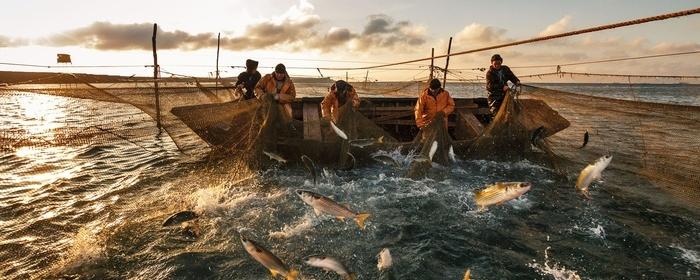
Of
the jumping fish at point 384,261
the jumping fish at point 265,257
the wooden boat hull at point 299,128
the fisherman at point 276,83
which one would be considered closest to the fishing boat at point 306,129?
the wooden boat hull at point 299,128

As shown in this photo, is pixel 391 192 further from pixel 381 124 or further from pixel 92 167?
→ pixel 92 167

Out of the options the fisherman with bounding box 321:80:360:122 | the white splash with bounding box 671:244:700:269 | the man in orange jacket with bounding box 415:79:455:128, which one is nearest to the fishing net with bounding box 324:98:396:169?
the fisherman with bounding box 321:80:360:122

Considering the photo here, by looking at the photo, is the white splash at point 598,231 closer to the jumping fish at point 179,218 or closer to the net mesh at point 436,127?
the net mesh at point 436,127

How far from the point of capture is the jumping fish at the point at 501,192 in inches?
182

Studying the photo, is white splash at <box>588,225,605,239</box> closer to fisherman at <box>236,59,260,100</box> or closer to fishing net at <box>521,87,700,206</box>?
fishing net at <box>521,87,700,206</box>

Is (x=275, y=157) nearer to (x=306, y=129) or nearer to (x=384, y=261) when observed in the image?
(x=306, y=129)

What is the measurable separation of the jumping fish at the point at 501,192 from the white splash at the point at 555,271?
4.01ft

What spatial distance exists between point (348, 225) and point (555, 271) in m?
3.19

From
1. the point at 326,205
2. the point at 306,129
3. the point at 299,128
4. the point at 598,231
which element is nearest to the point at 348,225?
the point at 326,205

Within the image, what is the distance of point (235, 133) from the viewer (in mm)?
9102

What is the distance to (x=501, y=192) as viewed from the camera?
475 centimetres

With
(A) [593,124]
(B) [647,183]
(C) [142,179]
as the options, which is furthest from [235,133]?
(A) [593,124]

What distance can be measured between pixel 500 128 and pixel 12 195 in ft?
36.2

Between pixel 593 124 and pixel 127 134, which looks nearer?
pixel 127 134
